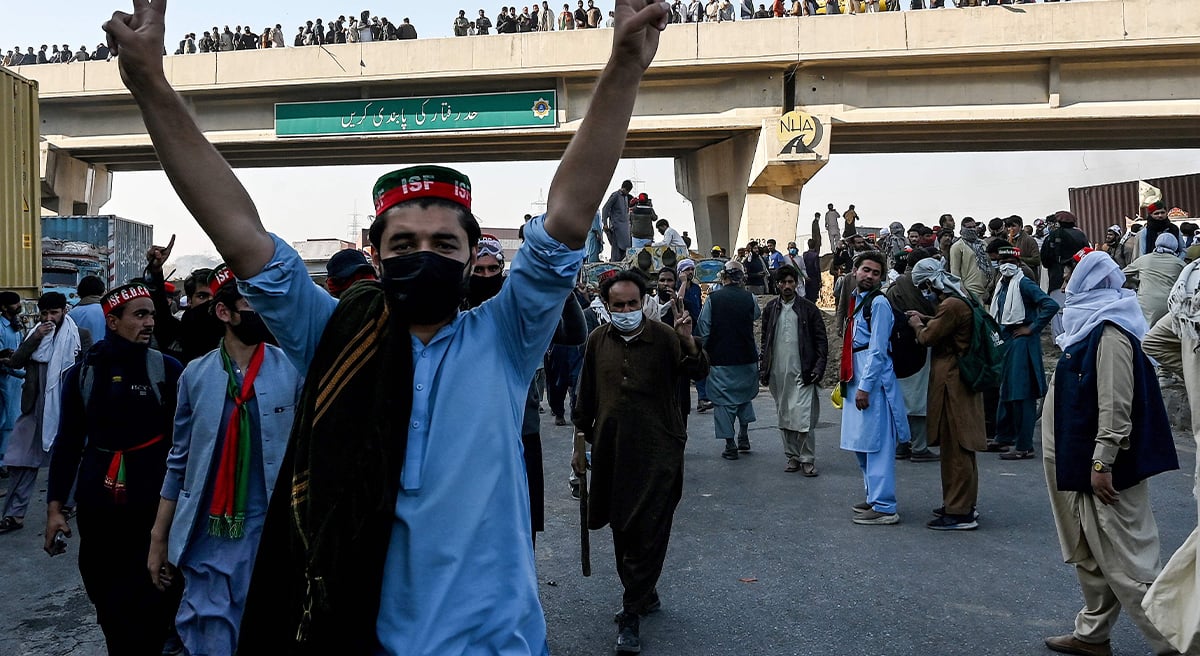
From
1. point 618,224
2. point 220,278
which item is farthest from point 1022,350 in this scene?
point 618,224

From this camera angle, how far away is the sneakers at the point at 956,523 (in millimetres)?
6895

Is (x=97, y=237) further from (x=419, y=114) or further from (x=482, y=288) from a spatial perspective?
(x=482, y=288)

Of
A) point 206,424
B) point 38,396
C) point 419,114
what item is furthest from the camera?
point 419,114

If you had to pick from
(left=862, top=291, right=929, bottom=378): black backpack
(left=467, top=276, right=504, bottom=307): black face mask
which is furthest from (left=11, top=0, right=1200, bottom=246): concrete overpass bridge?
(left=467, top=276, right=504, bottom=307): black face mask

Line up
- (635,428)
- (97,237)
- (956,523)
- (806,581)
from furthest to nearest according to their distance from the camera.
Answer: (97,237), (956,523), (806,581), (635,428)

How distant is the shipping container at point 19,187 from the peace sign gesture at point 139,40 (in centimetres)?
892

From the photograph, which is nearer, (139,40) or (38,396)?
(139,40)

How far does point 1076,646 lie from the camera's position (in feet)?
14.8

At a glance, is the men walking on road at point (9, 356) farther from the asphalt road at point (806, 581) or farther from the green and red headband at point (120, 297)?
the green and red headband at point (120, 297)

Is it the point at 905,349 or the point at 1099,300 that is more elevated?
the point at 1099,300

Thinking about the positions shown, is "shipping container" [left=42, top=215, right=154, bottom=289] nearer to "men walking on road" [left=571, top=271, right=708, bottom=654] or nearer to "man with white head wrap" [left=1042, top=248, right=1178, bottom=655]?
"men walking on road" [left=571, top=271, right=708, bottom=654]

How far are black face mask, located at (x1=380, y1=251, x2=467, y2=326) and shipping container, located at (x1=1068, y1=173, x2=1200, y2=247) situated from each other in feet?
104

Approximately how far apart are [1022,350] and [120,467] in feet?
27.0

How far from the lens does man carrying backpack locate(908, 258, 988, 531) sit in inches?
270
